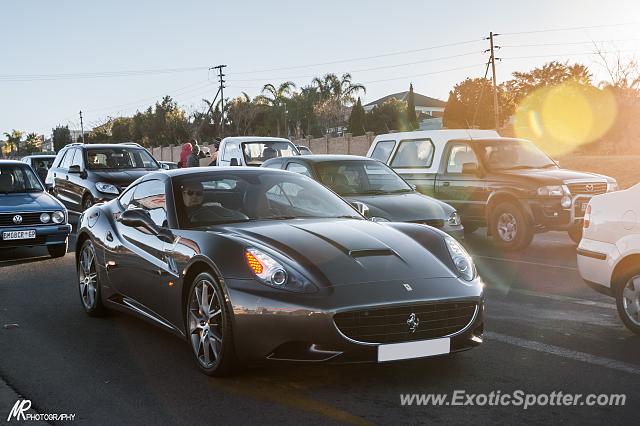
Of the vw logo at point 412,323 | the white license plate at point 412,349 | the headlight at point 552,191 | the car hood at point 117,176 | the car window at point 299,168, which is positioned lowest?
the white license plate at point 412,349

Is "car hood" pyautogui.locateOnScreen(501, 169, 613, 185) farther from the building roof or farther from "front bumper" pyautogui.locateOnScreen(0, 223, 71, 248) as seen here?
the building roof

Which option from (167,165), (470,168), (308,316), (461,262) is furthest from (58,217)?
(167,165)

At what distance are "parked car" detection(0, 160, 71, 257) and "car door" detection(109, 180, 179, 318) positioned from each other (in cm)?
520

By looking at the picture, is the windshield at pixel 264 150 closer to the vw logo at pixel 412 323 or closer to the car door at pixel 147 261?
the car door at pixel 147 261

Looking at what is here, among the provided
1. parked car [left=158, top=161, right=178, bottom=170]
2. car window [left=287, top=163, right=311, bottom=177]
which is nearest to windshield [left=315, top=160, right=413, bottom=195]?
car window [left=287, top=163, right=311, bottom=177]

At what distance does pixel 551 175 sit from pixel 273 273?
8407 millimetres

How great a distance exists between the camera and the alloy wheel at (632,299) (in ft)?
21.0

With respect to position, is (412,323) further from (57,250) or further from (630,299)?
(57,250)

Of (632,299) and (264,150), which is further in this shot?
(264,150)

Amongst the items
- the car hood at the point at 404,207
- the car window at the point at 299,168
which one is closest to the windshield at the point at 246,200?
the car hood at the point at 404,207

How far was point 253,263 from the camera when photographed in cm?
516

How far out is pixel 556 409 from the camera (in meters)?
4.59

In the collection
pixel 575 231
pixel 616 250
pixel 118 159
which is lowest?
pixel 575 231

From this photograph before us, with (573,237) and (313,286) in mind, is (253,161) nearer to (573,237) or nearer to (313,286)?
(573,237)
